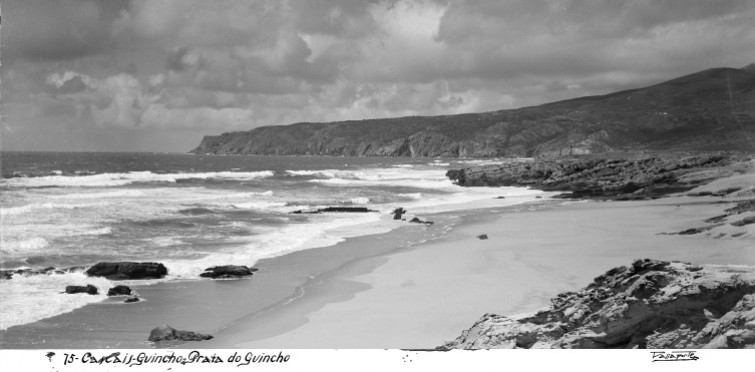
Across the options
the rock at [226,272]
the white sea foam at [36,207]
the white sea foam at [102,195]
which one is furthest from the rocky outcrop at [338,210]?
the rock at [226,272]

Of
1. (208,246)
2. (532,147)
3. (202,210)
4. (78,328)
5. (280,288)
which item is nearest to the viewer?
(78,328)

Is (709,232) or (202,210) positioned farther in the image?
(202,210)

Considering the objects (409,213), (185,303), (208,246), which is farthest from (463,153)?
(185,303)

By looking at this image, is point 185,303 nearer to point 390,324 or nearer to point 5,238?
point 390,324

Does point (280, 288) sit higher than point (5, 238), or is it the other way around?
point (5, 238)

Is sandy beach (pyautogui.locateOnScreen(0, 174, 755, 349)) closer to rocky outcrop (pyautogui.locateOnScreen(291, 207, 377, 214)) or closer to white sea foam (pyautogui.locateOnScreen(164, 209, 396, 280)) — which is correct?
white sea foam (pyautogui.locateOnScreen(164, 209, 396, 280))

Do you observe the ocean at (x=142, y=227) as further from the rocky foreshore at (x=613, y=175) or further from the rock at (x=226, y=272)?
the rocky foreshore at (x=613, y=175)

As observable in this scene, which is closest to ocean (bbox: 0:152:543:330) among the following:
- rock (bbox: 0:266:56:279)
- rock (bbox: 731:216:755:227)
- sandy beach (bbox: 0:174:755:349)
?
rock (bbox: 0:266:56:279)
